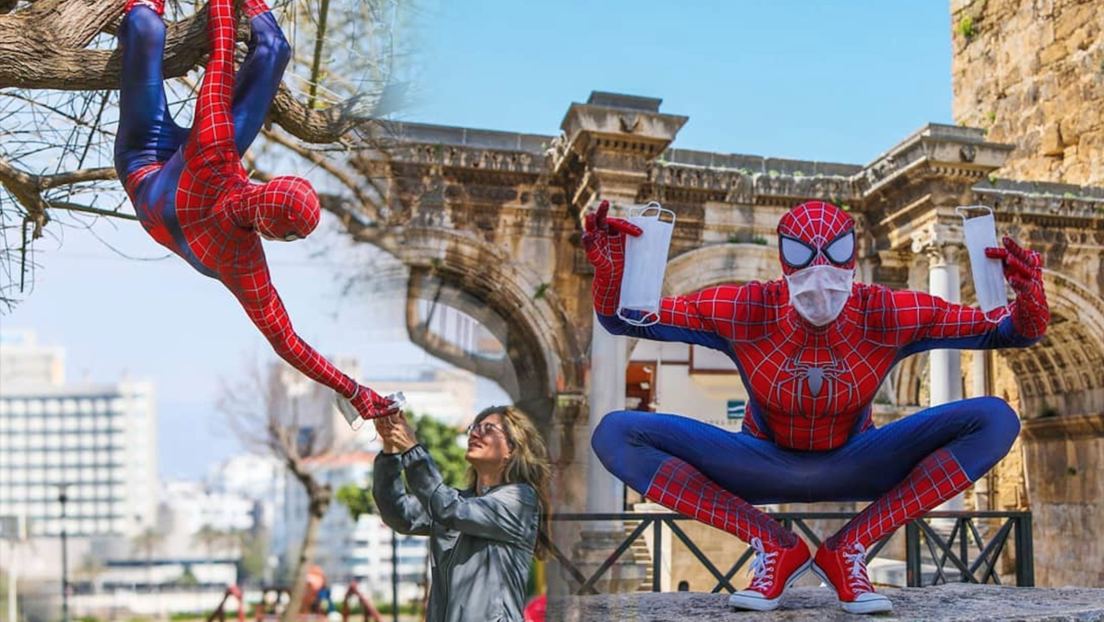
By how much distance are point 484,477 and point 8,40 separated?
1598mm

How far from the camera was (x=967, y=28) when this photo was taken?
35.2 ft

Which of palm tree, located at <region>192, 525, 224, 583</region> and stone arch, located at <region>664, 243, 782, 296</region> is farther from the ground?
stone arch, located at <region>664, 243, 782, 296</region>

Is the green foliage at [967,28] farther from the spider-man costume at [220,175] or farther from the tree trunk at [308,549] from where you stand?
the spider-man costume at [220,175]

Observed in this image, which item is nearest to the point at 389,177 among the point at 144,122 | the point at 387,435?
the point at 144,122

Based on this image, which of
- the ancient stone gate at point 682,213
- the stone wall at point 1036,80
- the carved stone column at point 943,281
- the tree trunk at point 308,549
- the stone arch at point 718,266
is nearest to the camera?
the stone wall at point 1036,80

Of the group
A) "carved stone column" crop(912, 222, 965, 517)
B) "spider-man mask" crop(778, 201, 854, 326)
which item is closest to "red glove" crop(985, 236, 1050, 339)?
"spider-man mask" crop(778, 201, 854, 326)

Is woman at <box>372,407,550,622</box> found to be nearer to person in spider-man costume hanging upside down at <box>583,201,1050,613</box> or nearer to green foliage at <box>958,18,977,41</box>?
person in spider-man costume hanging upside down at <box>583,201,1050,613</box>

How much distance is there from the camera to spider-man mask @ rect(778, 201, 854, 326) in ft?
9.07

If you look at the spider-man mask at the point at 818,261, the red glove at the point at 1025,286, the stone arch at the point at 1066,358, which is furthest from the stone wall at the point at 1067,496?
the spider-man mask at the point at 818,261

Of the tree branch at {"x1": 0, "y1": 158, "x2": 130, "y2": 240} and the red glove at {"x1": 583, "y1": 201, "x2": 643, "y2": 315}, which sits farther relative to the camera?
the tree branch at {"x1": 0, "y1": 158, "x2": 130, "y2": 240}

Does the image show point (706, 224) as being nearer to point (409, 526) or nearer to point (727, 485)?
point (727, 485)

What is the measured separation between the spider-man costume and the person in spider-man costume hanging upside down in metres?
0.93

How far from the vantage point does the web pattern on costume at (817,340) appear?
2.84 metres

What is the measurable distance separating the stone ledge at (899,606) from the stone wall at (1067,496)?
9.50 metres
